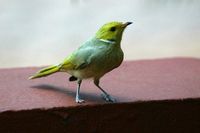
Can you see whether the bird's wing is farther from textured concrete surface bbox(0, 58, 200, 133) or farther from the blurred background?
the blurred background

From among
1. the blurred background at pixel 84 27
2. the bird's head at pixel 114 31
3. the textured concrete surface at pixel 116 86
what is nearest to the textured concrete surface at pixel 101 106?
the textured concrete surface at pixel 116 86

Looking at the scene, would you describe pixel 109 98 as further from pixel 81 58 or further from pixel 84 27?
pixel 84 27

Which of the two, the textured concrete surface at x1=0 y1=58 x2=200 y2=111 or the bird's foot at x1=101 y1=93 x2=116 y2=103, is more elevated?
the bird's foot at x1=101 y1=93 x2=116 y2=103

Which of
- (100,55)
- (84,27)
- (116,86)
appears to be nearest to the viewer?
(100,55)

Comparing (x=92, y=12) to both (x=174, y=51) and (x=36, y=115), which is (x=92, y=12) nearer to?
(x=174, y=51)

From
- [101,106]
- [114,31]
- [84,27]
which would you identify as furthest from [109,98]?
[84,27]

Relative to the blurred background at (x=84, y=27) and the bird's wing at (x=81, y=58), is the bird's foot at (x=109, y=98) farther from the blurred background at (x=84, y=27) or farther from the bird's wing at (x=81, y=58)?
the blurred background at (x=84, y=27)

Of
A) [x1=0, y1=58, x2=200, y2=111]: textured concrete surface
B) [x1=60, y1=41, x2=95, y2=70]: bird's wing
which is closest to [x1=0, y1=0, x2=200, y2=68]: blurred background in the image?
[x1=0, y1=58, x2=200, y2=111]: textured concrete surface
